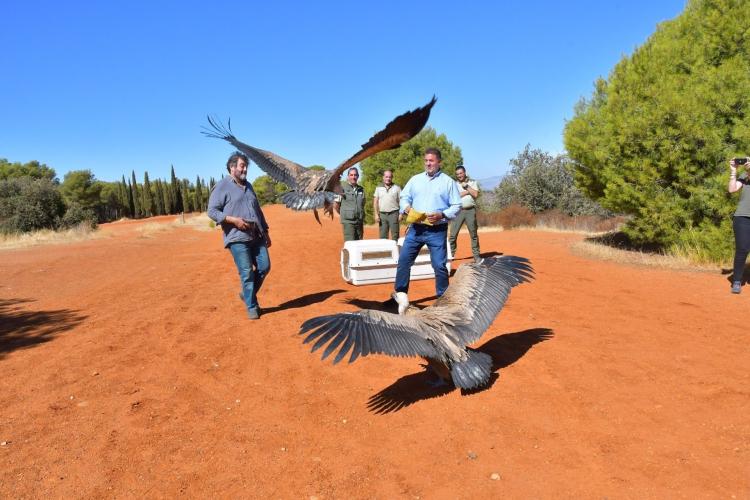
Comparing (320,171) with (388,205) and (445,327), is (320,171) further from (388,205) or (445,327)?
(445,327)

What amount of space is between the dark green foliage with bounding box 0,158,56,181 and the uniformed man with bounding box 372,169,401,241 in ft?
146

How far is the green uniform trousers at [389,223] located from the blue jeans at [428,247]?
3.61 m

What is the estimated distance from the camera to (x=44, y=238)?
19.4 meters

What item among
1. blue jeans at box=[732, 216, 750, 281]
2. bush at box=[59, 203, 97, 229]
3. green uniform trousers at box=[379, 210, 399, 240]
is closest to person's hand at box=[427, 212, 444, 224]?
green uniform trousers at box=[379, 210, 399, 240]

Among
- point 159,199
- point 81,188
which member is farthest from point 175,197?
point 81,188

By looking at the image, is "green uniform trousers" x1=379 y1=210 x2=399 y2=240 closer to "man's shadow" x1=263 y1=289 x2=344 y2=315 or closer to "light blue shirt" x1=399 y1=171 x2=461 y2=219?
"man's shadow" x1=263 y1=289 x2=344 y2=315

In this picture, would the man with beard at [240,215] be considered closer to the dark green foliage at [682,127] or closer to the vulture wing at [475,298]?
the vulture wing at [475,298]

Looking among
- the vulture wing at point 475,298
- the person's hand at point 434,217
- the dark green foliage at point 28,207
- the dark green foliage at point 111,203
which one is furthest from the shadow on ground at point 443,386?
the dark green foliage at point 111,203

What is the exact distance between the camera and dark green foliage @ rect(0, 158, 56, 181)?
136 ft

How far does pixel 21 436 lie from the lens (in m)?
3.23

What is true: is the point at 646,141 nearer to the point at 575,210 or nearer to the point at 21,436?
the point at 21,436

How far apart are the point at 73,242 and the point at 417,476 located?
20.3 metres

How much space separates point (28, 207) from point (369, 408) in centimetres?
2692

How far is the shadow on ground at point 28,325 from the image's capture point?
530 cm
